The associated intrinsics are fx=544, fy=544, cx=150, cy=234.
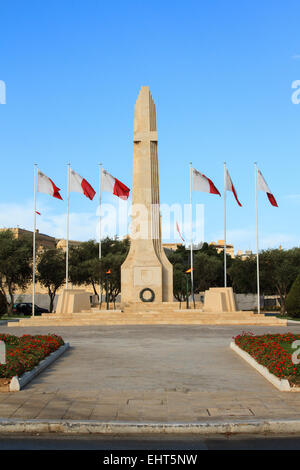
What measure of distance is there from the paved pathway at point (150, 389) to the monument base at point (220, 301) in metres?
19.1

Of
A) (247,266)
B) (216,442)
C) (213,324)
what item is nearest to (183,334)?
(213,324)

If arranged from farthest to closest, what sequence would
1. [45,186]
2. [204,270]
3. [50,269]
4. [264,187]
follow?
1. [204,270]
2. [50,269]
3. [264,187]
4. [45,186]

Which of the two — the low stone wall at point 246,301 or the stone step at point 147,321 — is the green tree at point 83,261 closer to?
the low stone wall at point 246,301

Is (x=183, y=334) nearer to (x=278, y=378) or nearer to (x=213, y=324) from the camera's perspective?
(x=213, y=324)

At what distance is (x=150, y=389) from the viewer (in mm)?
10867

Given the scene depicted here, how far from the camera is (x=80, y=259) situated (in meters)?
60.8

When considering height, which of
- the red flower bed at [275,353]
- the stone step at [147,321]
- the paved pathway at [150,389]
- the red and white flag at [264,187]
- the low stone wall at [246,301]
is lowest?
the low stone wall at [246,301]

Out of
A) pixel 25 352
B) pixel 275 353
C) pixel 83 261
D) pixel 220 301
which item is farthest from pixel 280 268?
pixel 25 352

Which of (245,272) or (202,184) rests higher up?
(202,184)

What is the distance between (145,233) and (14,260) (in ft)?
53.9

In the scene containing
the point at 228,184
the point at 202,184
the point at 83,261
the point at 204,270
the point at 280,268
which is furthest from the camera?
the point at 204,270

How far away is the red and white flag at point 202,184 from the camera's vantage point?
120 ft

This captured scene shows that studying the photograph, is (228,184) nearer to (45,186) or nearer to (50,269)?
(45,186)

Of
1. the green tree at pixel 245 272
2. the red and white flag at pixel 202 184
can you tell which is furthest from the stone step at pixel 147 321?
the green tree at pixel 245 272
